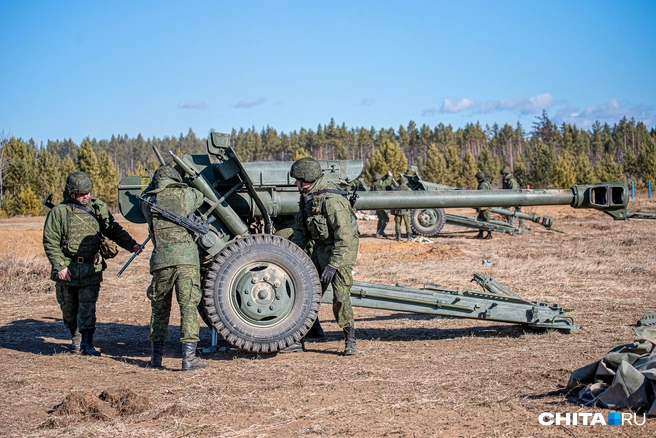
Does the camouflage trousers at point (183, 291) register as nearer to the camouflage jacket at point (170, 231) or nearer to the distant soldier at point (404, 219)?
the camouflage jacket at point (170, 231)

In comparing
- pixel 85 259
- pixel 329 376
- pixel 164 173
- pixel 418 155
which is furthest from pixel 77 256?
pixel 418 155

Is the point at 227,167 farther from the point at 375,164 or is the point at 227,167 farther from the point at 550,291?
the point at 375,164

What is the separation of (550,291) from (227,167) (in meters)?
6.01

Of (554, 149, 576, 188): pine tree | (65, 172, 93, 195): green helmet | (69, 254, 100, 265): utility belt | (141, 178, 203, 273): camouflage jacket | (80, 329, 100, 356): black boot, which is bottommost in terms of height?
(80, 329, 100, 356): black boot

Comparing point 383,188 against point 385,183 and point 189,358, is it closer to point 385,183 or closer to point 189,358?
point 385,183

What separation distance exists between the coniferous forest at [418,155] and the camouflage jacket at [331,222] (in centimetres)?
1893

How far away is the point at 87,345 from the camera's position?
23.2 ft

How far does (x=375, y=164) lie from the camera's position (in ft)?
189

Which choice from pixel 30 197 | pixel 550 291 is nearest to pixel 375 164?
pixel 30 197

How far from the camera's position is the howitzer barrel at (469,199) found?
287 inches

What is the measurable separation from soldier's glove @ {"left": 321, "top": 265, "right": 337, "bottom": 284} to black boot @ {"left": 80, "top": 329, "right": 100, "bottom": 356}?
251 cm

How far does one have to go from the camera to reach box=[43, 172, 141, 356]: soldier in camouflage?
7.00m

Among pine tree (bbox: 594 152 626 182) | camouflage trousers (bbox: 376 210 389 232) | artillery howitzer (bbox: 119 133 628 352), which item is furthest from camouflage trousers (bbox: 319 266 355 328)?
pine tree (bbox: 594 152 626 182)

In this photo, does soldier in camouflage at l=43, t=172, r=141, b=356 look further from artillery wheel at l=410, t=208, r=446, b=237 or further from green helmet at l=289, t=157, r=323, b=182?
artillery wheel at l=410, t=208, r=446, b=237
